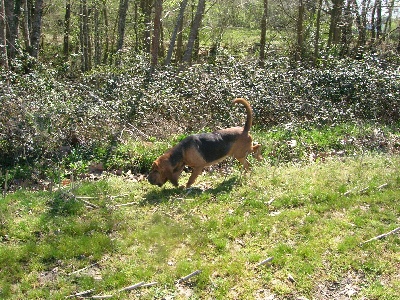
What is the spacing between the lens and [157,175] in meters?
8.49

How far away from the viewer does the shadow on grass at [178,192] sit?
8.30 metres

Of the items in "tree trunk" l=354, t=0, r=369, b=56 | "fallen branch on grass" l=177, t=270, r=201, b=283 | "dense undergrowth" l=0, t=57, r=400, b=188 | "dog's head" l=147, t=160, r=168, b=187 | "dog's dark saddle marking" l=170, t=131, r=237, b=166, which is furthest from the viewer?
"tree trunk" l=354, t=0, r=369, b=56

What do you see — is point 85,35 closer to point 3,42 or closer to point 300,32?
point 300,32

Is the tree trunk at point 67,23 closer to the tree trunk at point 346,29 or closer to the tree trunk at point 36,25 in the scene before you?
the tree trunk at point 36,25

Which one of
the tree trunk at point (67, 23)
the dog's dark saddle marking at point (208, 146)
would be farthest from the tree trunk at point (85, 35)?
the dog's dark saddle marking at point (208, 146)

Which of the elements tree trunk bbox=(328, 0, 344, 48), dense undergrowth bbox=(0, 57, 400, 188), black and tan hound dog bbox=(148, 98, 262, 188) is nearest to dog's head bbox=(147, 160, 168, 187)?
black and tan hound dog bbox=(148, 98, 262, 188)

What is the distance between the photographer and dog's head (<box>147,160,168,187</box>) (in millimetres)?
Result: 8461

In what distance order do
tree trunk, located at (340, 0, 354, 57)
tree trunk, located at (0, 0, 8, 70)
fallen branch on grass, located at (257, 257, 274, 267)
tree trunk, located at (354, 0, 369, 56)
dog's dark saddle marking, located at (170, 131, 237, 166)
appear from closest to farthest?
1. fallen branch on grass, located at (257, 257, 274, 267)
2. dog's dark saddle marking, located at (170, 131, 237, 166)
3. tree trunk, located at (0, 0, 8, 70)
4. tree trunk, located at (340, 0, 354, 57)
5. tree trunk, located at (354, 0, 369, 56)

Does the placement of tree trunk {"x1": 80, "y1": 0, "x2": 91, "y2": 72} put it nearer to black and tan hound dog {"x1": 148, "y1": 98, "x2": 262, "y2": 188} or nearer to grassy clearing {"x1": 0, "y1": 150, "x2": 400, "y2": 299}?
black and tan hound dog {"x1": 148, "y1": 98, "x2": 262, "y2": 188}

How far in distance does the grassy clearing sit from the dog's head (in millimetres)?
279

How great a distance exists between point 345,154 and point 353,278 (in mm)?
5369

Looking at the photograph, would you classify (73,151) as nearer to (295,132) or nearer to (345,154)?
(295,132)

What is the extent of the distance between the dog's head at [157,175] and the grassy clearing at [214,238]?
0.28 m

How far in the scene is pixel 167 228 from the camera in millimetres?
7230
